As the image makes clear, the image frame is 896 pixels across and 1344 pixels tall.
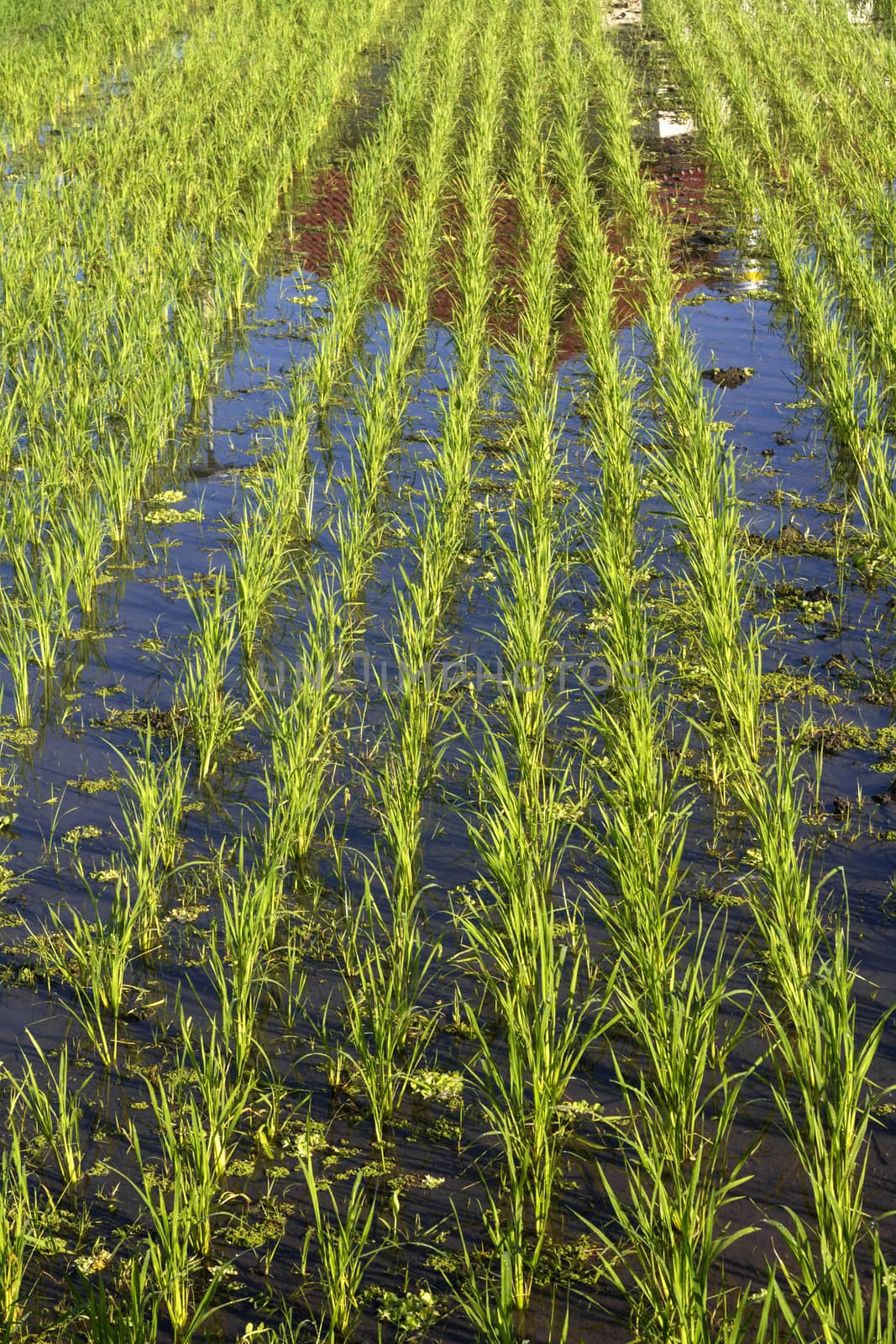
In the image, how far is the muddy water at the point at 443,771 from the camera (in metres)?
2.40

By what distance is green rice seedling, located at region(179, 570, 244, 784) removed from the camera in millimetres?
3547

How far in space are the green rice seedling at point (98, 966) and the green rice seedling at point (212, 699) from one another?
644 mm

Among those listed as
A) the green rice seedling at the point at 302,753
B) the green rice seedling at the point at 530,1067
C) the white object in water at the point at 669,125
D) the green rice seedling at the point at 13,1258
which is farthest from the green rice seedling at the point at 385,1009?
the white object in water at the point at 669,125

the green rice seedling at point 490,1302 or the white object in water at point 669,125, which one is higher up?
the green rice seedling at point 490,1302

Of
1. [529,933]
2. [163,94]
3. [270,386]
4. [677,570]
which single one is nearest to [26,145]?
[163,94]

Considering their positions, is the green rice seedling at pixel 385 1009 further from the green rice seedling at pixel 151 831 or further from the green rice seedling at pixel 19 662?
the green rice seedling at pixel 19 662

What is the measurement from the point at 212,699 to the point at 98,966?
104 centimetres

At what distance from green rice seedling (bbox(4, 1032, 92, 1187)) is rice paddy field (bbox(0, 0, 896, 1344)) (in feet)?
0.05

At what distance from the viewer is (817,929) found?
296 cm

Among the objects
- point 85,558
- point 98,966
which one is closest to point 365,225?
point 85,558

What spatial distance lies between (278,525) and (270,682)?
0.76 metres

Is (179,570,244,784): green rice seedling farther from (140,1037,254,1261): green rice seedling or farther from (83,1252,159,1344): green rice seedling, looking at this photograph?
(83,1252,159,1344): green rice seedling

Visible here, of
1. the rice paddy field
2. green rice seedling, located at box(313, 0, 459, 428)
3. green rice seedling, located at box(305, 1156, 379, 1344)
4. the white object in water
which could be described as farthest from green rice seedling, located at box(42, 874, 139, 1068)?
the white object in water

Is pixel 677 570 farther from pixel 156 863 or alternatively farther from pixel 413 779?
pixel 156 863
